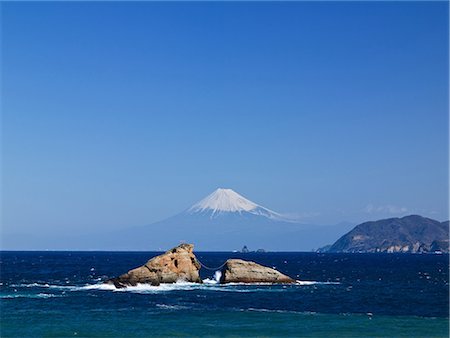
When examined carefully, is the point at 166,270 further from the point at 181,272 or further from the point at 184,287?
the point at 184,287

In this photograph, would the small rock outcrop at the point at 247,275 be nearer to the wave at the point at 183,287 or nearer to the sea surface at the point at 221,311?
the wave at the point at 183,287

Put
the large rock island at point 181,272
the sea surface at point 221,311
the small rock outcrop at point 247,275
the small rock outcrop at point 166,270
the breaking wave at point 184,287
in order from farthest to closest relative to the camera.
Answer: the small rock outcrop at point 247,275 → the large rock island at point 181,272 → the small rock outcrop at point 166,270 → the breaking wave at point 184,287 → the sea surface at point 221,311

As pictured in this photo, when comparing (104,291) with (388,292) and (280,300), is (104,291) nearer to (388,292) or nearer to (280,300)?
(280,300)

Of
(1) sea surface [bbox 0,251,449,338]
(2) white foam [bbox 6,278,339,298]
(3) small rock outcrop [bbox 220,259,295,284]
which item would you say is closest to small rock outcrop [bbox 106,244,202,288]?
(2) white foam [bbox 6,278,339,298]

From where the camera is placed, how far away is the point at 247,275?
100 m

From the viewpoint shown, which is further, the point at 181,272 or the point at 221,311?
the point at 181,272

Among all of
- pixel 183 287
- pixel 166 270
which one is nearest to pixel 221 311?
pixel 183 287

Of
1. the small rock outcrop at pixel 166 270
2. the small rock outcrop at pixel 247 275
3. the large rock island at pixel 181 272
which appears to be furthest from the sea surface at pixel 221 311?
the small rock outcrop at pixel 247 275

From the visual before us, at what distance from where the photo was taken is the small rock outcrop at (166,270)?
91.9m

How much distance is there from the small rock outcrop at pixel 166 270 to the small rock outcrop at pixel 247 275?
5055 millimetres

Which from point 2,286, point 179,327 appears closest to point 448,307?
point 179,327

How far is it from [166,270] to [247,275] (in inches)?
538

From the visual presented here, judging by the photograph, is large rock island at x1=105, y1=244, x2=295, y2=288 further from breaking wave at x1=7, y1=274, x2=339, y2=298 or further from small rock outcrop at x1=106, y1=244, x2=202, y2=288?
breaking wave at x1=7, y1=274, x2=339, y2=298

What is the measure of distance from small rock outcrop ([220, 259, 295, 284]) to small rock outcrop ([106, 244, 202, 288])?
506cm
